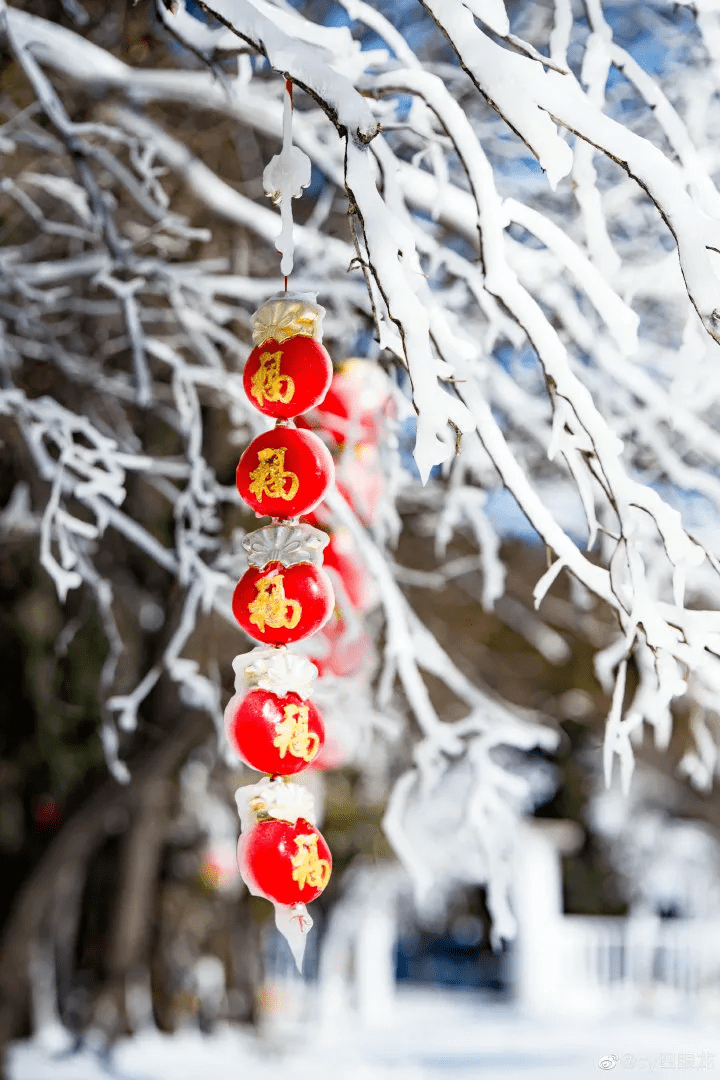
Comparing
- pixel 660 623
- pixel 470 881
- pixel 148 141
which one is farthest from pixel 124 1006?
pixel 470 881

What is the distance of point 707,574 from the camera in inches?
145

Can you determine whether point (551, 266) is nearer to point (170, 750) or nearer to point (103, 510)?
point (103, 510)

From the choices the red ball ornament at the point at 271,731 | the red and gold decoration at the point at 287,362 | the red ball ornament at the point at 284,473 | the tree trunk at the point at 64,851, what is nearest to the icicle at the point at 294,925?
the red ball ornament at the point at 271,731

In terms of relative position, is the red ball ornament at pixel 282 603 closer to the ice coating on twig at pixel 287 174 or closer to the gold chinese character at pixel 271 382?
the gold chinese character at pixel 271 382

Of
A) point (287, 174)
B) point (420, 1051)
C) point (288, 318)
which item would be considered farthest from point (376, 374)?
point (420, 1051)

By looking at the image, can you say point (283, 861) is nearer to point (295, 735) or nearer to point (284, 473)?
point (295, 735)

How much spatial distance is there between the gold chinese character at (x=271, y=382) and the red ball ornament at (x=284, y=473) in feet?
0.17

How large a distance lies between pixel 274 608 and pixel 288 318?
428 millimetres

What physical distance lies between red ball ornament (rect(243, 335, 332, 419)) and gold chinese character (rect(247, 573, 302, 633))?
0.25 m

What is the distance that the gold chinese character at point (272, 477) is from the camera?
5.37ft

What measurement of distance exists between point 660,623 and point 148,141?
1.88 meters

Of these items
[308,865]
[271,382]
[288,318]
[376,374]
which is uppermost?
[376,374]

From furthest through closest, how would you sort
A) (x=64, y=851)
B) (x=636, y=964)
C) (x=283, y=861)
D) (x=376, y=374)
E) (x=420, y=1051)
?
1. (x=636, y=964)
2. (x=420, y=1051)
3. (x=64, y=851)
4. (x=376, y=374)
5. (x=283, y=861)

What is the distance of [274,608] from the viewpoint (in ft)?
5.29
